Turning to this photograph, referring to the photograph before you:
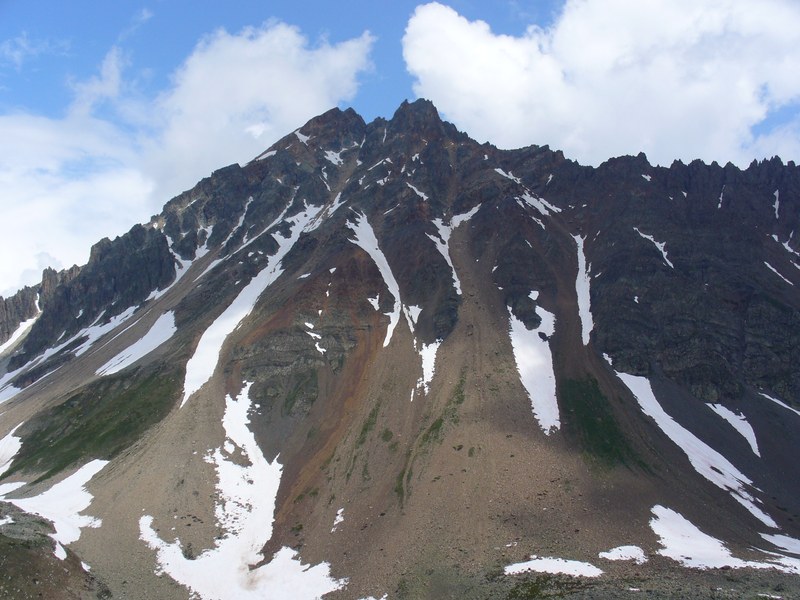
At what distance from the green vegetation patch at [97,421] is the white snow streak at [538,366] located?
5920 cm

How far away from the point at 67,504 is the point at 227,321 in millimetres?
54376

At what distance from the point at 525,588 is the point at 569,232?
117612mm

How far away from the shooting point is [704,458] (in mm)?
76562

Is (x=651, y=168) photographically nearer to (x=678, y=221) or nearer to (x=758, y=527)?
(x=678, y=221)

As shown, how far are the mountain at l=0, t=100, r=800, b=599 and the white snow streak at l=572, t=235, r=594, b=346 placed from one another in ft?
2.25

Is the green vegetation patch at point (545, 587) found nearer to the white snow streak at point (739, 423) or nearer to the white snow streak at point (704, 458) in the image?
the white snow streak at point (704, 458)

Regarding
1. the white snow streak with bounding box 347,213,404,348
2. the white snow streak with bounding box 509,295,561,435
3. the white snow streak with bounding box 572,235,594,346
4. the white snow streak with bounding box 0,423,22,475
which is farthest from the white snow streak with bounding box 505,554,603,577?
the white snow streak with bounding box 0,423,22,475

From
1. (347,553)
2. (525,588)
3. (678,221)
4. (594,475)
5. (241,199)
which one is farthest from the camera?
(241,199)

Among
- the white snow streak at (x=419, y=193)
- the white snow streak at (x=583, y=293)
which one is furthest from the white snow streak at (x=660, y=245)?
the white snow streak at (x=419, y=193)

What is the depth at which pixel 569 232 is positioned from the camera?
149250mm

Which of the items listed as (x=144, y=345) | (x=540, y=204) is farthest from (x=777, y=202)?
(x=144, y=345)

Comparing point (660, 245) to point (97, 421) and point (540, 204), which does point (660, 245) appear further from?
point (97, 421)

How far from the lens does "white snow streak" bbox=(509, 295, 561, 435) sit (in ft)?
269

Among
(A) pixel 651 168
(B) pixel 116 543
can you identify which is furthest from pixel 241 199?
(B) pixel 116 543
